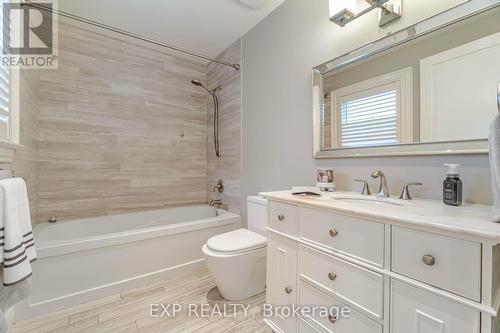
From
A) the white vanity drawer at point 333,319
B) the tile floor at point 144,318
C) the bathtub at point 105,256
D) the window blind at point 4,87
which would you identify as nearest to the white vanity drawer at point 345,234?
the white vanity drawer at point 333,319

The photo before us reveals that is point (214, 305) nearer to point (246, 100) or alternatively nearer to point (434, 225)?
point (434, 225)

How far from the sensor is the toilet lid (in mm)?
1489

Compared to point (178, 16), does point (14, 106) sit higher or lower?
lower

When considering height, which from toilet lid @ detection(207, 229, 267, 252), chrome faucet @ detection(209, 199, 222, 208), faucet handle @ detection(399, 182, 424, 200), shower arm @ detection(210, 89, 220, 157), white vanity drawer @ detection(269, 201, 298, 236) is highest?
shower arm @ detection(210, 89, 220, 157)

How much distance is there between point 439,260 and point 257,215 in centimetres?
128

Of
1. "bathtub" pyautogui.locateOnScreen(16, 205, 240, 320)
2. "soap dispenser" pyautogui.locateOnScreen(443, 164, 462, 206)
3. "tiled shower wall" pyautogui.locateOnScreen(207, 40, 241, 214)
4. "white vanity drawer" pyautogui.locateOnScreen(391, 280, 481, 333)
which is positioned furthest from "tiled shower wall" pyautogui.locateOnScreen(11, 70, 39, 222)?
"soap dispenser" pyautogui.locateOnScreen(443, 164, 462, 206)

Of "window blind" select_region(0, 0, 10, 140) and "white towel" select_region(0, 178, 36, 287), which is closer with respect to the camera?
"white towel" select_region(0, 178, 36, 287)

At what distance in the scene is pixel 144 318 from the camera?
144 cm

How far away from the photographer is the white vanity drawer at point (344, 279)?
78 centimetres

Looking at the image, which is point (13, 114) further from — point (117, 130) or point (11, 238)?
point (117, 130)

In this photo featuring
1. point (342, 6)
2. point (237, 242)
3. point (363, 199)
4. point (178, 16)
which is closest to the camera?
point (363, 199)

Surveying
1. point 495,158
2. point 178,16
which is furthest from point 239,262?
point 178,16

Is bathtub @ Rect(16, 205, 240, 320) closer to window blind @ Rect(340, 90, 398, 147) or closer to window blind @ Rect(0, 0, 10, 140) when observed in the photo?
window blind @ Rect(0, 0, 10, 140)

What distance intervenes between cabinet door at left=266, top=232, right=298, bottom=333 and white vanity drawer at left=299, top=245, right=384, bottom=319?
0.08 m
